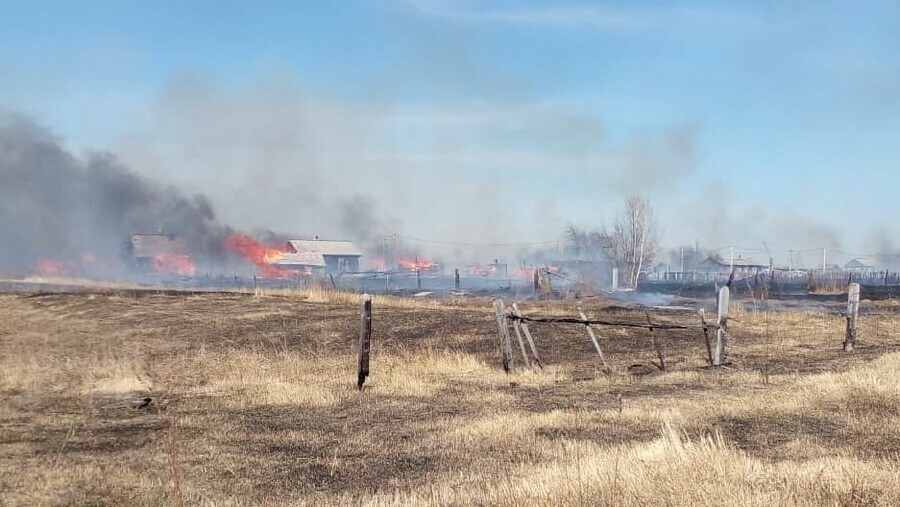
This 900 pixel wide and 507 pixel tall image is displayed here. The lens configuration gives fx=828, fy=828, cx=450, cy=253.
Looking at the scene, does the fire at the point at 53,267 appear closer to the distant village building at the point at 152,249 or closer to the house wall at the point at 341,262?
the distant village building at the point at 152,249

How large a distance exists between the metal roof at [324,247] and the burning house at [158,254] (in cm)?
1618

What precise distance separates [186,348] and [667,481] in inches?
629

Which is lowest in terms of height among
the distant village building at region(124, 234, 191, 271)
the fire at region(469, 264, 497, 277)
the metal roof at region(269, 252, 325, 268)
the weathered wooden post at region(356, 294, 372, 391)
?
the fire at region(469, 264, 497, 277)

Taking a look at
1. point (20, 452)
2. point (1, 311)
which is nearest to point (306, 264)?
point (1, 311)

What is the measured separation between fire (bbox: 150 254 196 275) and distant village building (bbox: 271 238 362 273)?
9.75 meters

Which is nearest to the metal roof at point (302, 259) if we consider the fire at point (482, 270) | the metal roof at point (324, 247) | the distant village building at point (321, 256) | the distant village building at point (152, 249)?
the distant village building at point (321, 256)

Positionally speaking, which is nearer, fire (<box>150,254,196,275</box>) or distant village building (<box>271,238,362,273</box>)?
fire (<box>150,254,196,275</box>)

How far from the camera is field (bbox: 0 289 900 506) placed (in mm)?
7387

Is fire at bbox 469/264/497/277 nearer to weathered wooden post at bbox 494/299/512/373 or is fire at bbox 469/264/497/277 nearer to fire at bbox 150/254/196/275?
fire at bbox 150/254/196/275

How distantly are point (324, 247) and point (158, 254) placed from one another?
2652 centimetres

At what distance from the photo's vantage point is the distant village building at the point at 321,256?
9969cm

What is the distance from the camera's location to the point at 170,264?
89.9m

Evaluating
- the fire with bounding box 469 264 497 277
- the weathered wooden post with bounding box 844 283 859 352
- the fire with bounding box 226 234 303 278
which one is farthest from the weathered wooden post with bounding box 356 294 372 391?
the fire with bounding box 469 264 497 277

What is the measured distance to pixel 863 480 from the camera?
6.91 m
